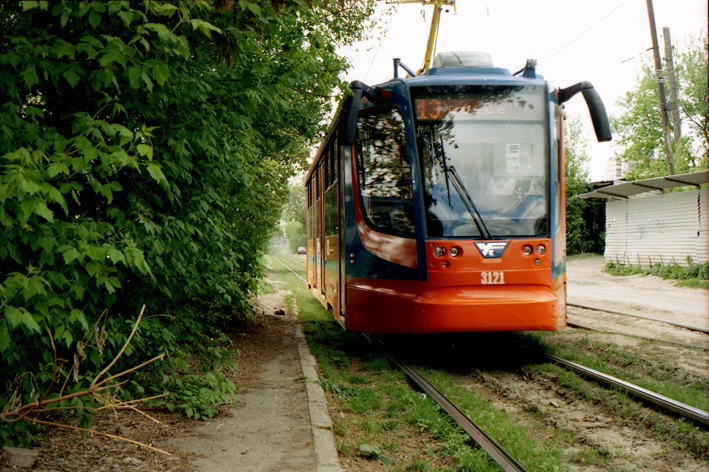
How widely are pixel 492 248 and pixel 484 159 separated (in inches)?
42.1

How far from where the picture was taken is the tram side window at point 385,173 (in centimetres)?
715

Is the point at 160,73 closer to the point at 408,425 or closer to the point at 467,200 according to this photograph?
the point at 408,425

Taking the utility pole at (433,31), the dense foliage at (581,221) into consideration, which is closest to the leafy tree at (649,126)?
the dense foliage at (581,221)

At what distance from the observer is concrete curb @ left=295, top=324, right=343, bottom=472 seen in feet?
13.3

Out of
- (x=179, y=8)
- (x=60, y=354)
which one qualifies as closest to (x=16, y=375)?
(x=60, y=354)

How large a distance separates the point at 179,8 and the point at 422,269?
172 inches

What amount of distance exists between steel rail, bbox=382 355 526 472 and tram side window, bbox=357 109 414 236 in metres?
1.69

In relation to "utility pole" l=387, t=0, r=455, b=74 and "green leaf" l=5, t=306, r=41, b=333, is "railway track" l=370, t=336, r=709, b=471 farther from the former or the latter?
"utility pole" l=387, t=0, r=455, b=74

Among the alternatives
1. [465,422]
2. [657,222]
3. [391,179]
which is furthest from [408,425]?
[657,222]

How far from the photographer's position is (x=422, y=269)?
6840 millimetres

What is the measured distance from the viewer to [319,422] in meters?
4.98

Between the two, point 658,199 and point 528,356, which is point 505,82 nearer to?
point 528,356

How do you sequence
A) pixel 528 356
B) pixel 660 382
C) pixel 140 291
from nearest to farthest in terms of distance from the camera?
pixel 140 291, pixel 660 382, pixel 528 356

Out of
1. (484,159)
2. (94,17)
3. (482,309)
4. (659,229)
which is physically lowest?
(482,309)
